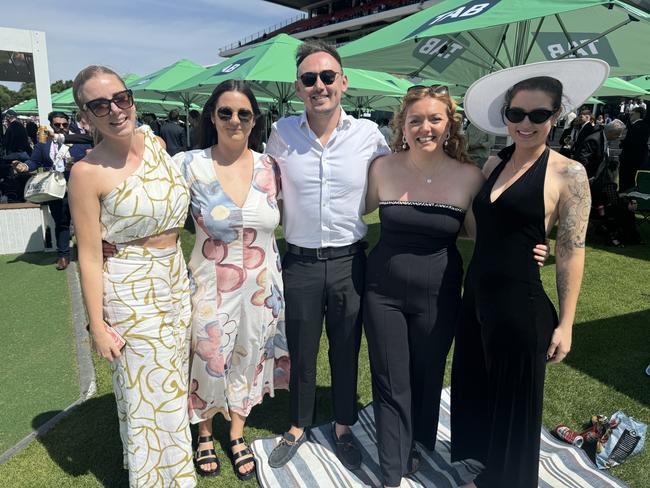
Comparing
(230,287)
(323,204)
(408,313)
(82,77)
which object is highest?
(82,77)

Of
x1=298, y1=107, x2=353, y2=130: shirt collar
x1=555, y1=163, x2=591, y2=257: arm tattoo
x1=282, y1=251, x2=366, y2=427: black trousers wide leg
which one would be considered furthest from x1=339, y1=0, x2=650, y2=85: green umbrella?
x1=282, y1=251, x2=366, y2=427: black trousers wide leg

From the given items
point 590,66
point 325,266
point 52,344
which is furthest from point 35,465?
point 590,66

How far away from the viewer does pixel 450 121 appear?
2289mm

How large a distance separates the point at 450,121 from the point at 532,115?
443 mm

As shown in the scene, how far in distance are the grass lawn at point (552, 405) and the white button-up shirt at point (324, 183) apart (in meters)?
1.51

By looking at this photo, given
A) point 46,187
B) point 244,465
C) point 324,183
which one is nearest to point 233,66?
point 46,187

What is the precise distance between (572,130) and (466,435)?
1430 cm

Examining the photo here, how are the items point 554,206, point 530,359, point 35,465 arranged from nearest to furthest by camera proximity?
Result: point 554,206 < point 530,359 < point 35,465

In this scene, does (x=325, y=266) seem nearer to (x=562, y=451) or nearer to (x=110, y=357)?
(x=110, y=357)

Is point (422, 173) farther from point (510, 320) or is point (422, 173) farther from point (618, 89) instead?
point (618, 89)

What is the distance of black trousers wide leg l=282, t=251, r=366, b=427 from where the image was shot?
8.20 ft

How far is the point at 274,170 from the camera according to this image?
8.25 feet

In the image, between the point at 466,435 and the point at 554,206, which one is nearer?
the point at 554,206

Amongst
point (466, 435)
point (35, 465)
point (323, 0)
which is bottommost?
point (35, 465)
